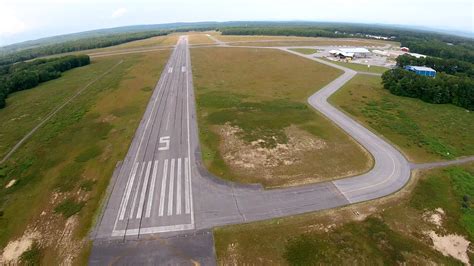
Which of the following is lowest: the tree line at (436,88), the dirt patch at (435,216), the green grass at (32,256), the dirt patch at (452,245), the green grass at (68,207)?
the dirt patch at (452,245)

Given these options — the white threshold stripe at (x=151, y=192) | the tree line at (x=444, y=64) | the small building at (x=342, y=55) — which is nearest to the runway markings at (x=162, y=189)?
the white threshold stripe at (x=151, y=192)

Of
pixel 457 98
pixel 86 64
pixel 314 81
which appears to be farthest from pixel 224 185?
pixel 86 64

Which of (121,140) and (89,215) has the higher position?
(121,140)

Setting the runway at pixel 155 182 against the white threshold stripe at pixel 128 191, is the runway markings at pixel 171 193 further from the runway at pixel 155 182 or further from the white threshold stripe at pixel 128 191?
the white threshold stripe at pixel 128 191

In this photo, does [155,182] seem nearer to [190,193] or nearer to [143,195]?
[143,195]

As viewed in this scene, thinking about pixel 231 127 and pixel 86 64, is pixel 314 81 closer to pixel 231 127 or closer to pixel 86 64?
pixel 231 127

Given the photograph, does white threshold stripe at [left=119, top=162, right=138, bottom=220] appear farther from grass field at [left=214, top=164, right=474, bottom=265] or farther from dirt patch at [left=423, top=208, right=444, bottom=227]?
dirt patch at [left=423, top=208, right=444, bottom=227]

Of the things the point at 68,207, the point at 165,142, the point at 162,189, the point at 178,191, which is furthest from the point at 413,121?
the point at 68,207
